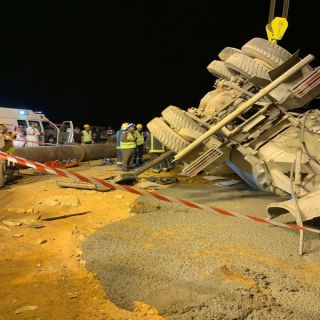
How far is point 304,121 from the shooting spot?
5.25m

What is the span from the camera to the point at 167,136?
6359 mm

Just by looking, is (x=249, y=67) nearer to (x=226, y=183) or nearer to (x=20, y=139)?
(x=226, y=183)

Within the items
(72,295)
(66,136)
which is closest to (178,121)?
(72,295)

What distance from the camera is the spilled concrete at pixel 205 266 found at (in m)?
2.88

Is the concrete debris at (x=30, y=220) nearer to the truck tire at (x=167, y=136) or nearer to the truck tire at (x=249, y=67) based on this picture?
the truck tire at (x=167, y=136)

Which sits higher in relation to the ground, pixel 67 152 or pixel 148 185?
pixel 67 152

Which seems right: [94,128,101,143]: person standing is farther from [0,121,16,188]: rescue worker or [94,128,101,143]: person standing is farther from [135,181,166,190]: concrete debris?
[135,181,166,190]: concrete debris

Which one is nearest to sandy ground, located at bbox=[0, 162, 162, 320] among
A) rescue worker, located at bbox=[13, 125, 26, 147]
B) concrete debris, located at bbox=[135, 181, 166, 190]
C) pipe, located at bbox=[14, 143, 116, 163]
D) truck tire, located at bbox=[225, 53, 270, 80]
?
concrete debris, located at bbox=[135, 181, 166, 190]

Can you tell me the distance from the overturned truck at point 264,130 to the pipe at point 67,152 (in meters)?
5.96

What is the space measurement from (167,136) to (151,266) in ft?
10.2

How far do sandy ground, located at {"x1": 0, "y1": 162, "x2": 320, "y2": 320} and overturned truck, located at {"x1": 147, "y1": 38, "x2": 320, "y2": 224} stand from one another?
2.15 ft

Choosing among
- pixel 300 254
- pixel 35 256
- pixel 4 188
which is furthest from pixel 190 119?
pixel 4 188

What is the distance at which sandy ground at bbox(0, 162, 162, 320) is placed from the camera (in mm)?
2797

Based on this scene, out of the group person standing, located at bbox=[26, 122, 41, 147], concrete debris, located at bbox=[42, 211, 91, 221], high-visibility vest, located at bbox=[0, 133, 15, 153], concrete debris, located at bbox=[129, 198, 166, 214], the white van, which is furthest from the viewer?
the white van
